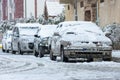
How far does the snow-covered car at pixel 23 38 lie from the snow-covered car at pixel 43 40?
3051 millimetres

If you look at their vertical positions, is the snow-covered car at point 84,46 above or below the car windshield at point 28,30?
below

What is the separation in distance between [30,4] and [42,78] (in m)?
57.6

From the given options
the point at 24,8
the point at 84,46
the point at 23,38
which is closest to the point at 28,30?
the point at 23,38

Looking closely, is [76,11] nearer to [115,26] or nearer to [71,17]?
[71,17]

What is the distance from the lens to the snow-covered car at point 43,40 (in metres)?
25.5

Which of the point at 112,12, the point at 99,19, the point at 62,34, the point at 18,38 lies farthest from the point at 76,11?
the point at 62,34

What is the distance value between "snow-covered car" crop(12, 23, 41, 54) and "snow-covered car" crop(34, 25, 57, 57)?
305 centimetres

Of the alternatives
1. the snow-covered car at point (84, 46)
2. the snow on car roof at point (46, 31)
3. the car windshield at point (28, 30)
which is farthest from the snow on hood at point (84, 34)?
the car windshield at point (28, 30)

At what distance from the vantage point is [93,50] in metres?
19.5

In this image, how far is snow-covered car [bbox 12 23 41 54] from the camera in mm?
29938

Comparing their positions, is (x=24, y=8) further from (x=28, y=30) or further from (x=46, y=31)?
(x=46, y=31)

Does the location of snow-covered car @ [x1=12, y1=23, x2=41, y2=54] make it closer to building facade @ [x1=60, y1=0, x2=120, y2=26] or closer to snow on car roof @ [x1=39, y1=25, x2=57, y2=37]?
snow on car roof @ [x1=39, y1=25, x2=57, y2=37]

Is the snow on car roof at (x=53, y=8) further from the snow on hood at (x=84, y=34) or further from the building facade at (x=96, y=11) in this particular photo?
the snow on hood at (x=84, y=34)

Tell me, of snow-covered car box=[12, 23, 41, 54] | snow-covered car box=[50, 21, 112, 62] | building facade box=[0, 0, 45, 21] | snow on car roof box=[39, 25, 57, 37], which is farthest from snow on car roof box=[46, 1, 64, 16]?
snow-covered car box=[50, 21, 112, 62]
